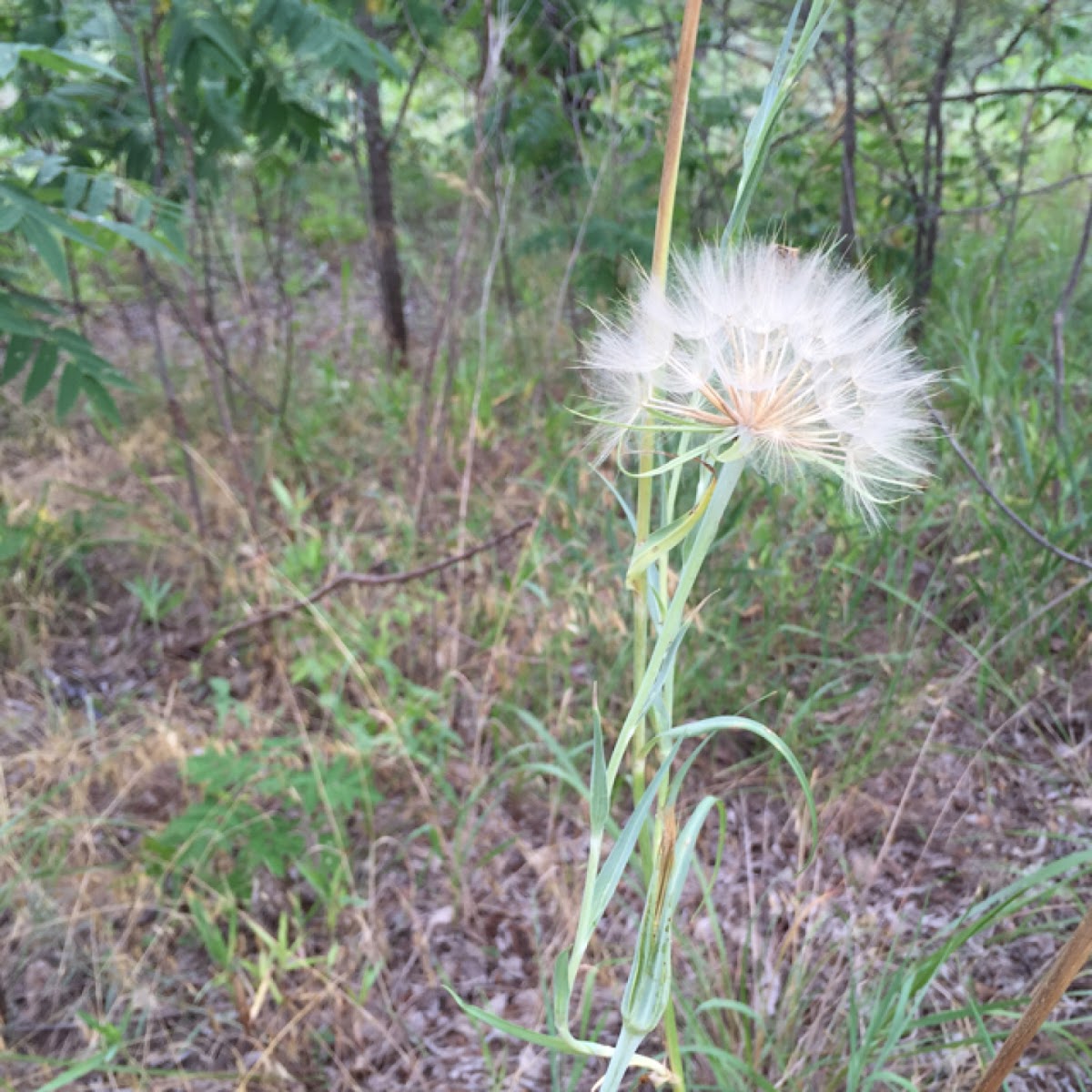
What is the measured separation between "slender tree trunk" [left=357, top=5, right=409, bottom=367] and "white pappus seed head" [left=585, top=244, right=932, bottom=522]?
3398 millimetres

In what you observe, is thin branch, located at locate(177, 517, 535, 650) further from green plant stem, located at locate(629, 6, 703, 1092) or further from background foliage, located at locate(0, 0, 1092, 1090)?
green plant stem, located at locate(629, 6, 703, 1092)

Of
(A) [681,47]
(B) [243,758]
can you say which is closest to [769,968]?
(B) [243,758]

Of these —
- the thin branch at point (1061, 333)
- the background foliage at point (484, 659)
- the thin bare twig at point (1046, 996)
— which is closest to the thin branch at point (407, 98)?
the background foliage at point (484, 659)

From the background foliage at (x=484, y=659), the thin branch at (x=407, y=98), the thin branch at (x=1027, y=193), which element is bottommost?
the background foliage at (x=484, y=659)

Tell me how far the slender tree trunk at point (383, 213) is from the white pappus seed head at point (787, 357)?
3.40 m

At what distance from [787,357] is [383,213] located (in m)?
4.00

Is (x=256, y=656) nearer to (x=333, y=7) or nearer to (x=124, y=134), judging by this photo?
(x=124, y=134)

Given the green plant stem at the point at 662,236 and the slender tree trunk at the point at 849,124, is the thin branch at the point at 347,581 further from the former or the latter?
the slender tree trunk at the point at 849,124

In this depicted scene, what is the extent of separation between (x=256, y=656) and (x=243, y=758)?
2.70ft

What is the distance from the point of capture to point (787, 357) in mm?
716

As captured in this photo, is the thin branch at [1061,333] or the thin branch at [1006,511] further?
the thin branch at [1061,333]

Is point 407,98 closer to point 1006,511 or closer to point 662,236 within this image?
point 1006,511

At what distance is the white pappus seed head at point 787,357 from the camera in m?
0.68

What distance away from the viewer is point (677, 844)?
74 centimetres
